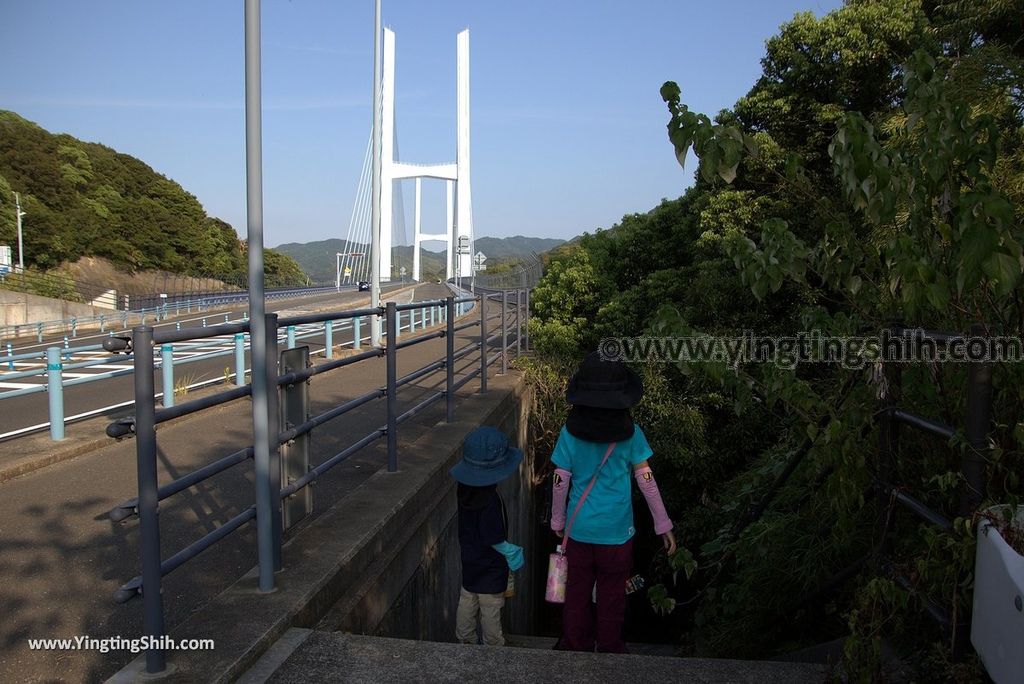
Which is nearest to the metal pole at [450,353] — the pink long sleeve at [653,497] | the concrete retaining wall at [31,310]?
the pink long sleeve at [653,497]

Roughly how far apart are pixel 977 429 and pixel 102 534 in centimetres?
400

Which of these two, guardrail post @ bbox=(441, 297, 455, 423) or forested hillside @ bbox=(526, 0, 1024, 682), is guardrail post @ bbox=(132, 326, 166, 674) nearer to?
forested hillside @ bbox=(526, 0, 1024, 682)

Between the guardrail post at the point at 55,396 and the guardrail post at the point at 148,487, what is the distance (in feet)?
16.2

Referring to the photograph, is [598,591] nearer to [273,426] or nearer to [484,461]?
[484,461]

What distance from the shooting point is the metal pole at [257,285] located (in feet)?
9.78

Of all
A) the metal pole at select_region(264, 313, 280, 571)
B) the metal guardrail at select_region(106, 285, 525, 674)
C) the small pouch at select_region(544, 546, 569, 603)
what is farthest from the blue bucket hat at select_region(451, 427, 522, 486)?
the metal pole at select_region(264, 313, 280, 571)

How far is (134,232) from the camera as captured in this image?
5209cm

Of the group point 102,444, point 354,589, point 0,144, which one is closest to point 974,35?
point 354,589

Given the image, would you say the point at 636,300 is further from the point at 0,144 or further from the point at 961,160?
the point at 0,144

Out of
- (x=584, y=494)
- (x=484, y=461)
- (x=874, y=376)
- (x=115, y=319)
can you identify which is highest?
(x=874, y=376)

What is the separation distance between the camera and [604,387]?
11.4ft

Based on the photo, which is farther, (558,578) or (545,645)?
(545,645)

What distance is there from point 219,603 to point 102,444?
171 inches

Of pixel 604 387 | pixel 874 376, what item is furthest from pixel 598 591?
pixel 874 376
